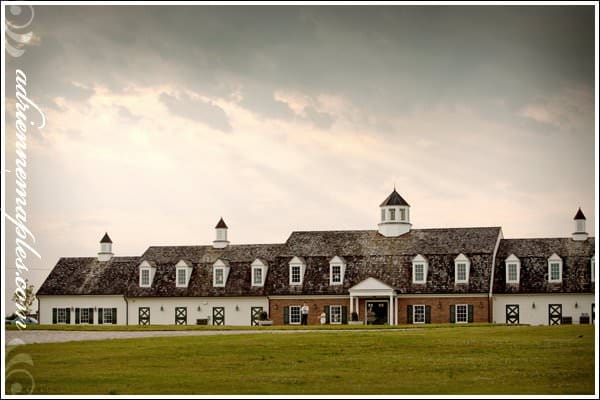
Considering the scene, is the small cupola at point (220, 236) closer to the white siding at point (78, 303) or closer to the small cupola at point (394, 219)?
the white siding at point (78, 303)

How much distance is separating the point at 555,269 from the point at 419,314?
879cm

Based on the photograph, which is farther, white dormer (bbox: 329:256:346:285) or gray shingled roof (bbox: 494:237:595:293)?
white dormer (bbox: 329:256:346:285)

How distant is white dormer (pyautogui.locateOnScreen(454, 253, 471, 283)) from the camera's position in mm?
67750

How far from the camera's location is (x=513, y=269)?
2672 inches

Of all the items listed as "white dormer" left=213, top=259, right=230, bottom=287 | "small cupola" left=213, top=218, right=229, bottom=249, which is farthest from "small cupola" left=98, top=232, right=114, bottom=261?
"white dormer" left=213, top=259, right=230, bottom=287

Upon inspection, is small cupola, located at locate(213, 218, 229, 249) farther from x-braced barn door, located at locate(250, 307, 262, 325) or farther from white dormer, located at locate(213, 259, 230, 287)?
x-braced barn door, located at locate(250, 307, 262, 325)

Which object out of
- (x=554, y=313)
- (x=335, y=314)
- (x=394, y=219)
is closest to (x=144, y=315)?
(x=335, y=314)

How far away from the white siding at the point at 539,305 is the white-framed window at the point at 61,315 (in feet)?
97.2

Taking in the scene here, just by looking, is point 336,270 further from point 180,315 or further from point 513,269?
point 513,269

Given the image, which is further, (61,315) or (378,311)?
(61,315)

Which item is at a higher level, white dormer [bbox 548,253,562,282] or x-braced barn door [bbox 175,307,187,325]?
white dormer [bbox 548,253,562,282]

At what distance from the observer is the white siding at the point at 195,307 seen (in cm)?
7131

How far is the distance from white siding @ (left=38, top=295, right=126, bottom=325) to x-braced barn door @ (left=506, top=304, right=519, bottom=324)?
84.5ft

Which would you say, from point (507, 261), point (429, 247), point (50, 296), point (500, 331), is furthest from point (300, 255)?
point (500, 331)
